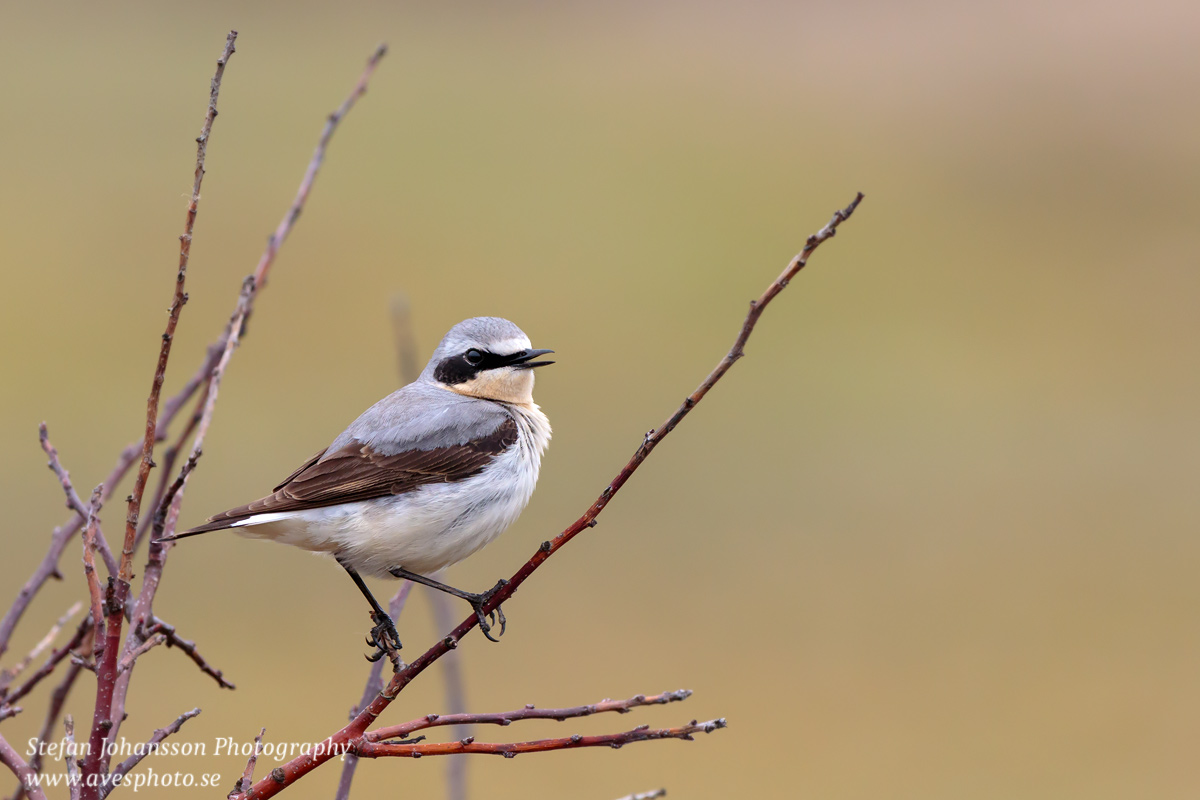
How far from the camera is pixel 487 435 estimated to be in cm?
354

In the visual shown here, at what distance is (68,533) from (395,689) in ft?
3.19

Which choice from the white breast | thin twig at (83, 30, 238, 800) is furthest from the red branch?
the white breast

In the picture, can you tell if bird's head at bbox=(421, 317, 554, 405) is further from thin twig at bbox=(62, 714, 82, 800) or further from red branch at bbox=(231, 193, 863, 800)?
thin twig at bbox=(62, 714, 82, 800)

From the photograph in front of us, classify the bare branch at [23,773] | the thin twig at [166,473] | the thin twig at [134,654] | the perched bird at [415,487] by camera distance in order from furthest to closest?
the perched bird at [415,487] → the thin twig at [166,473] → the thin twig at [134,654] → the bare branch at [23,773]

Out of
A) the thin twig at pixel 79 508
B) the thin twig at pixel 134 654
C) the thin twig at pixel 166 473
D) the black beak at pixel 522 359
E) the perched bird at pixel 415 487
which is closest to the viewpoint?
the thin twig at pixel 134 654

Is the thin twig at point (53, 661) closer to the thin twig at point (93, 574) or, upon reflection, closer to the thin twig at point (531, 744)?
the thin twig at point (93, 574)

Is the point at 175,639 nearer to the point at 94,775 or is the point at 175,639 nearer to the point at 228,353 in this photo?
the point at 94,775

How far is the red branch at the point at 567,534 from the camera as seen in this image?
1.87 m

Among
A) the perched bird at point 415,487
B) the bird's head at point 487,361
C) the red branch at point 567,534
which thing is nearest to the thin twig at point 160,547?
the red branch at point 567,534

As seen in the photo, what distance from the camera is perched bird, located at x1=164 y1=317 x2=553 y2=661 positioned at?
3215 millimetres

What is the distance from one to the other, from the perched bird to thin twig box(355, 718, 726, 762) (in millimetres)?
963

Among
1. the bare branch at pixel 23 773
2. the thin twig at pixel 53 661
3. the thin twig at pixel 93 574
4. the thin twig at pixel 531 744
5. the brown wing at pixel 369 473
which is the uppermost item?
the brown wing at pixel 369 473

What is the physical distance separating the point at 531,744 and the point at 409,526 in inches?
58.2

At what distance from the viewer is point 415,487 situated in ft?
11.0
